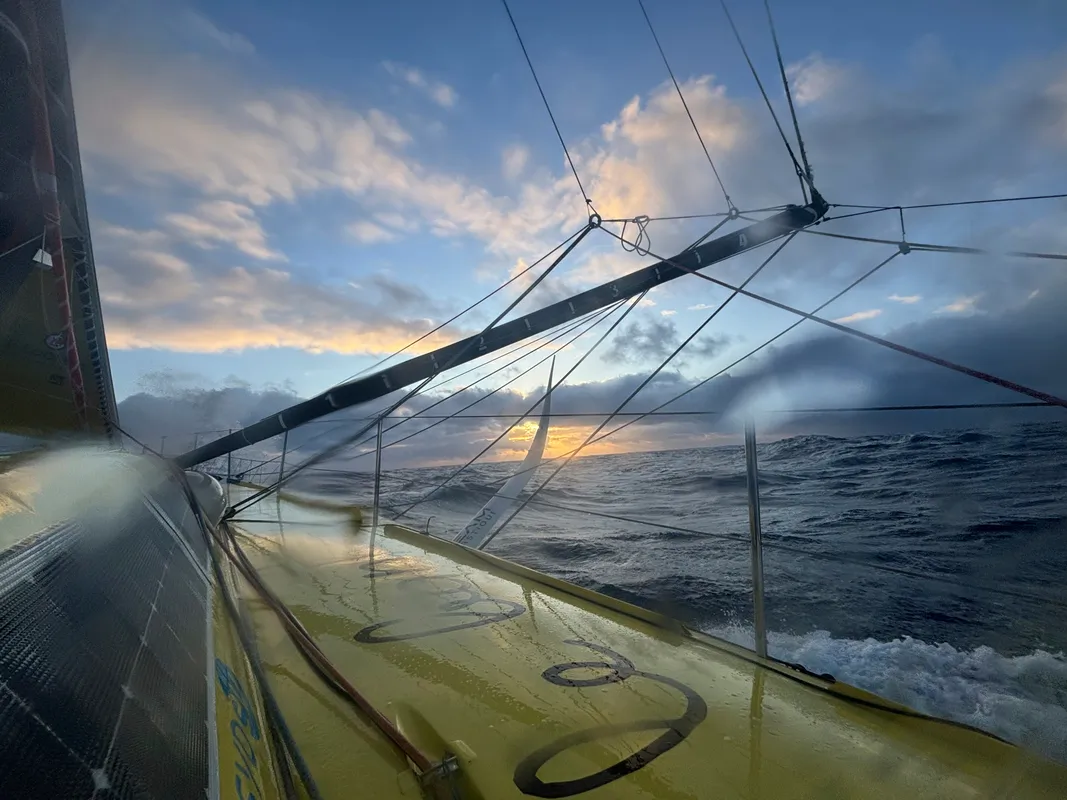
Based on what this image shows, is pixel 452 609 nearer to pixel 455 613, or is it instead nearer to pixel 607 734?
pixel 455 613

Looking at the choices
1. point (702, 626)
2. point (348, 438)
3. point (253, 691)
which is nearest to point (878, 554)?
point (702, 626)

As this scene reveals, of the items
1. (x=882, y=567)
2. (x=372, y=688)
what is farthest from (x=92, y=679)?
(x=882, y=567)

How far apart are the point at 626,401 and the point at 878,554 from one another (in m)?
7.70

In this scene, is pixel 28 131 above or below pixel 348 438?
above

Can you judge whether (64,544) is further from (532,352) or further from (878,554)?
(878,554)

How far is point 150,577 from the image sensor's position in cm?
216

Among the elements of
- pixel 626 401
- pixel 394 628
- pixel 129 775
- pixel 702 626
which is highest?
pixel 626 401

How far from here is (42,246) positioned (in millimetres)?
6016

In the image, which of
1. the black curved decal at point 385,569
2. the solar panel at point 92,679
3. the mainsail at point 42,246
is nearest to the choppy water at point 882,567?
the black curved decal at point 385,569

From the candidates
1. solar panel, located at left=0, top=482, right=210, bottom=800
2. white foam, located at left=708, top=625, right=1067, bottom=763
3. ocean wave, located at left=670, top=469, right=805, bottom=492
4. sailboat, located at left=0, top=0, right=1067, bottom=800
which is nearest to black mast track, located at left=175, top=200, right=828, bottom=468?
sailboat, located at left=0, top=0, right=1067, bottom=800

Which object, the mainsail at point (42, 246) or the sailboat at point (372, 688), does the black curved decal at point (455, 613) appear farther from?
the mainsail at point (42, 246)

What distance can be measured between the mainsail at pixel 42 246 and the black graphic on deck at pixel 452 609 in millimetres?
2819

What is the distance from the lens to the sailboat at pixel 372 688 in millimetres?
1124

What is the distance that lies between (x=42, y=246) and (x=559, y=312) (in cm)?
592
